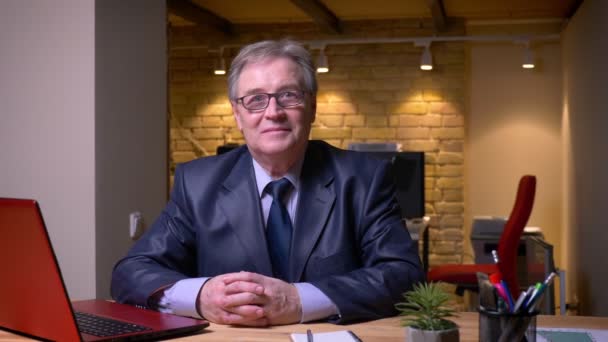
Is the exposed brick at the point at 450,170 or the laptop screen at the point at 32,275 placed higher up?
the exposed brick at the point at 450,170

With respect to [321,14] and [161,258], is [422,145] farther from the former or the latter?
[161,258]

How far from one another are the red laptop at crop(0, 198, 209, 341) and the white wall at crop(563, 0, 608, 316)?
11.4 feet

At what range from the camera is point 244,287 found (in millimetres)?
1417

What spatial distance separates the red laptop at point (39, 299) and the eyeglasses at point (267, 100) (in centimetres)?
55

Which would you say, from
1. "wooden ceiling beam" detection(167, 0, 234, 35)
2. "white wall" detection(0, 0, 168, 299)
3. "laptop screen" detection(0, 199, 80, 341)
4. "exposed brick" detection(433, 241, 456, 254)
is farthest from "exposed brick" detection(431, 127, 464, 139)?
"laptop screen" detection(0, 199, 80, 341)

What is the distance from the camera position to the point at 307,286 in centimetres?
150

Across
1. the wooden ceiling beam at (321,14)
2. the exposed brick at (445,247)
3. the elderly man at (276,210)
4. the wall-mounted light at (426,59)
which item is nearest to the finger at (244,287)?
the elderly man at (276,210)

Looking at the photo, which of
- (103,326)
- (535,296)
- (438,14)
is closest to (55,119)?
(103,326)

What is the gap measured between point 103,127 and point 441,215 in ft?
15.1

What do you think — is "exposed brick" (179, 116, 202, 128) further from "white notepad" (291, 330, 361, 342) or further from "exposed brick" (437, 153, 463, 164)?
"white notepad" (291, 330, 361, 342)

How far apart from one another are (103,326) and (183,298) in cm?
21

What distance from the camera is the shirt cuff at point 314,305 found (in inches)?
57.2

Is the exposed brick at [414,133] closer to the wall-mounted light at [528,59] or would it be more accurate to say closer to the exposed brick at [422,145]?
the exposed brick at [422,145]

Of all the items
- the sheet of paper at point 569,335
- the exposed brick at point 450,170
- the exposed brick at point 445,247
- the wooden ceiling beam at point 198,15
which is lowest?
the exposed brick at point 445,247
